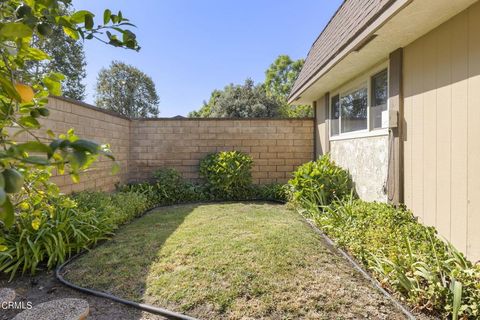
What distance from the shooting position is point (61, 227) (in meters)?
3.19

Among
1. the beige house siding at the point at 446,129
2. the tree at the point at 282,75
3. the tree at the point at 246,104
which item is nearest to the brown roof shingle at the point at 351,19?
the beige house siding at the point at 446,129

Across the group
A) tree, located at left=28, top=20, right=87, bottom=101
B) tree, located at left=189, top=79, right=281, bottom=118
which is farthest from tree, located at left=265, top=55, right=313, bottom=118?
tree, located at left=28, top=20, right=87, bottom=101

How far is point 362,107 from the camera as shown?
4988 millimetres

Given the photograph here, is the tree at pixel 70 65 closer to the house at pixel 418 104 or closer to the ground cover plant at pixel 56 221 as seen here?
the ground cover plant at pixel 56 221

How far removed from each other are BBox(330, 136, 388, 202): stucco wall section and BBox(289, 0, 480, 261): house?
2cm

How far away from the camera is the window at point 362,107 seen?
4348mm

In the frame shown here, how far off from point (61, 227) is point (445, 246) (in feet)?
14.1

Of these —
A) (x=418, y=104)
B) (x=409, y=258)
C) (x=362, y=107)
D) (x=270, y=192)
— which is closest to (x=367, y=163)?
(x=362, y=107)

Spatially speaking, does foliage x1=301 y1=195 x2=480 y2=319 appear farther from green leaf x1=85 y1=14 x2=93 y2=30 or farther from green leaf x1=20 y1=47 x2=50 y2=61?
green leaf x1=20 y1=47 x2=50 y2=61

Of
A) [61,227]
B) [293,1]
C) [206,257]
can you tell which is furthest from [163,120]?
[293,1]

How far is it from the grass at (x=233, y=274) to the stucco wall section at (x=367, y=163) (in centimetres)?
137

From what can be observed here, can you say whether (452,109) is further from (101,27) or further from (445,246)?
(101,27)

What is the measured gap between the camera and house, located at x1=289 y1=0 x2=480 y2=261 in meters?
2.65

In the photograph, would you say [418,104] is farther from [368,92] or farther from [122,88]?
[122,88]
